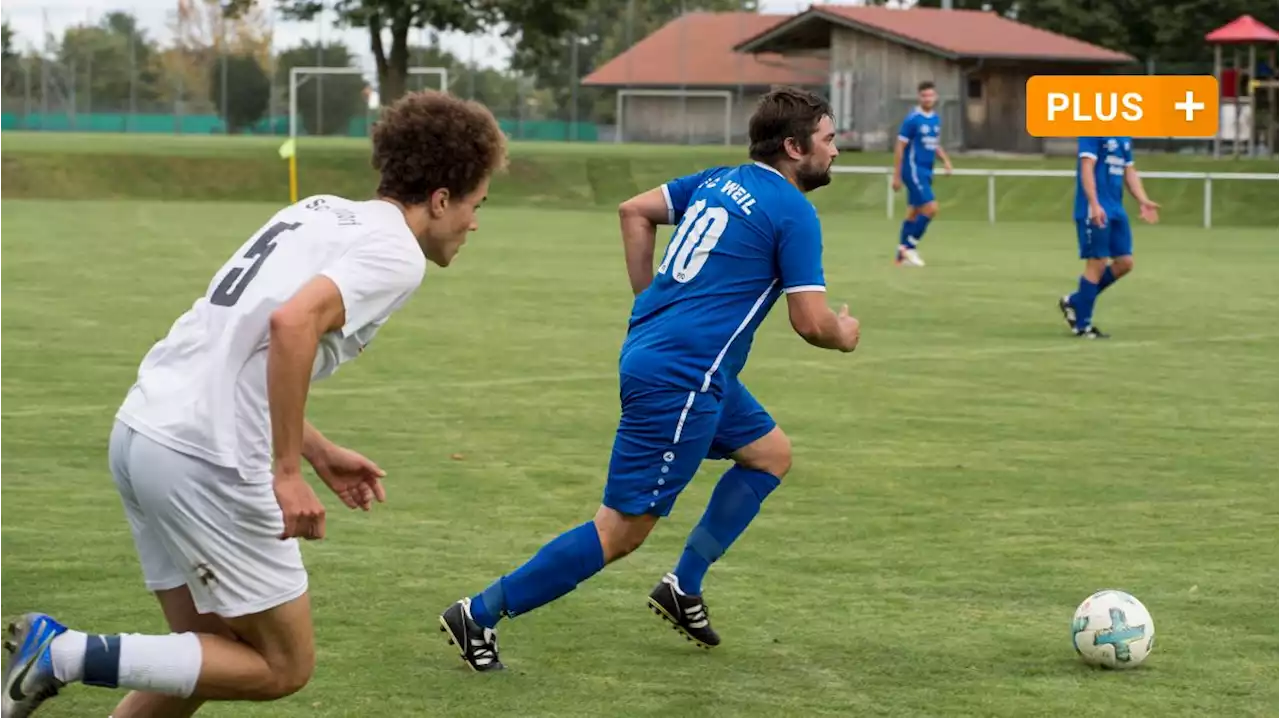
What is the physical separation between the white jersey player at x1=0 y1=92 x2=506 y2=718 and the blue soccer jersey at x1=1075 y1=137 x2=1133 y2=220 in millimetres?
11671

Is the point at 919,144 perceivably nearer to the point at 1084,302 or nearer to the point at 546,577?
the point at 1084,302

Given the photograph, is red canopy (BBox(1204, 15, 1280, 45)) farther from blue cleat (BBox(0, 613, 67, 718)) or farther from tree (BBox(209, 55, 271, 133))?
blue cleat (BBox(0, 613, 67, 718))

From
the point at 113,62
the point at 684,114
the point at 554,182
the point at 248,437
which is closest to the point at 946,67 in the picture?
the point at 684,114

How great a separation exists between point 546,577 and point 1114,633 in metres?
1.76

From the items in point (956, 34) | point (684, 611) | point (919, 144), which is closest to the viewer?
point (684, 611)

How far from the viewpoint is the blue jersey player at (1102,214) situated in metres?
15.2

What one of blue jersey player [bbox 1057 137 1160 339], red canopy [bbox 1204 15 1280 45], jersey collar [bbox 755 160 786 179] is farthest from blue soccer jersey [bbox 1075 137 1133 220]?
red canopy [bbox 1204 15 1280 45]

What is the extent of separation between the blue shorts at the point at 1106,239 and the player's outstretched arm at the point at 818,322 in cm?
1008

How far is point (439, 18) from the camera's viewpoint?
158 feet

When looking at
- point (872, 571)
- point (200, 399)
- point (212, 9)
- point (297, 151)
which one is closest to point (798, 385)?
point (872, 571)

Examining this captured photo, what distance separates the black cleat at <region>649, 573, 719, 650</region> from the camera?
6047 millimetres

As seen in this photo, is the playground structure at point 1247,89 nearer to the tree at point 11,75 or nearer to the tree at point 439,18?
the tree at point 439,18

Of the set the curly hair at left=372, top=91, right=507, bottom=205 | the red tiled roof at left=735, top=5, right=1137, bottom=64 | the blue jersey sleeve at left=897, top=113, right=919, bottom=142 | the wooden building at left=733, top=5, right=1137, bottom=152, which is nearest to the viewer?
the curly hair at left=372, top=91, right=507, bottom=205

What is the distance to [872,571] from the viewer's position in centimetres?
723
